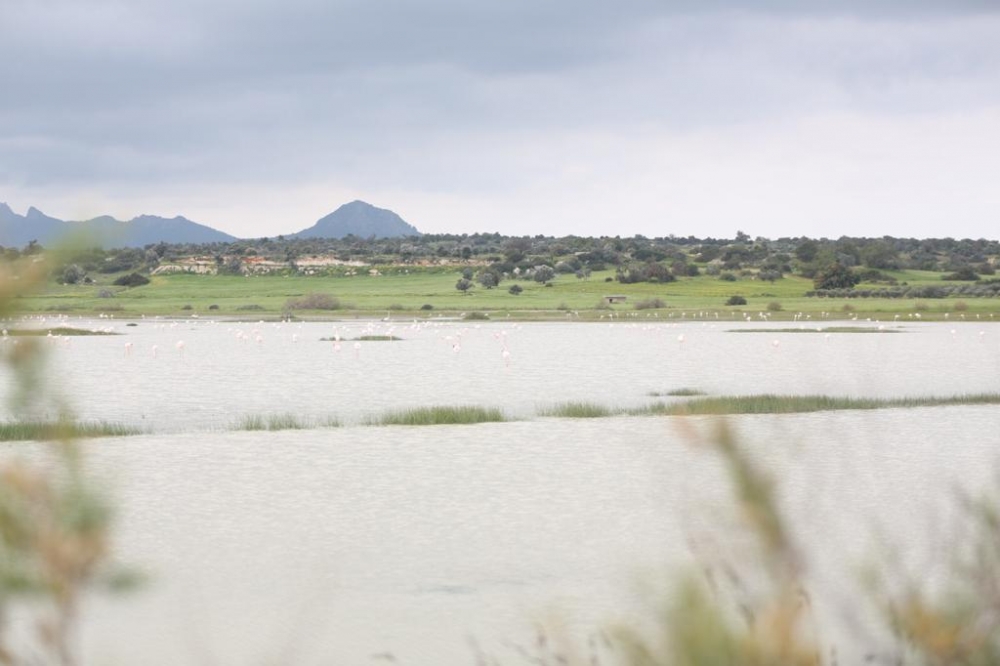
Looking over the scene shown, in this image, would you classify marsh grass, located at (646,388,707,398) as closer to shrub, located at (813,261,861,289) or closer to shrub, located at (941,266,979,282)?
shrub, located at (813,261,861,289)

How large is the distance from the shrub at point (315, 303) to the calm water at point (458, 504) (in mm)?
47555

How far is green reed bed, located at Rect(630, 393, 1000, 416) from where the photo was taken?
23.1 m

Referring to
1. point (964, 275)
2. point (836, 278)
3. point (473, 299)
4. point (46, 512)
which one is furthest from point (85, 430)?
point (964, 275)

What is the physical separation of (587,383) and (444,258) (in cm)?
9438

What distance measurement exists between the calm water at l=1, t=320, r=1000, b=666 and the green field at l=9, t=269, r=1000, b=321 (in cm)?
3890

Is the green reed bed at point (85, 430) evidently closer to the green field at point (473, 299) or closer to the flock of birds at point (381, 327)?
the flock of birds at point (381, 327)

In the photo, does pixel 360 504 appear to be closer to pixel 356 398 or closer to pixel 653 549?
pixel 653 549

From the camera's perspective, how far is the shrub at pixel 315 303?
3135 inches

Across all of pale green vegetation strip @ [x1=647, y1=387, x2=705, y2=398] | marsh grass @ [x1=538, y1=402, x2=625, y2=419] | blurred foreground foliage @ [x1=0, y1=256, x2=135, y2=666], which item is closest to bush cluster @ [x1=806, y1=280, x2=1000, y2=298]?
pale green vegetation strip @ [x1=647, y1=387, x2=705, y2=398]

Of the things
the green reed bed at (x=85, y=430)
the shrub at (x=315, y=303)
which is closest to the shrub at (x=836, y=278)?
the shrub at (x=315, y=303)

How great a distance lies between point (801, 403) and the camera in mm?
23469

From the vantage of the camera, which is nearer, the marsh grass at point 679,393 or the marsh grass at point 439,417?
the marsh grass at point 439,417

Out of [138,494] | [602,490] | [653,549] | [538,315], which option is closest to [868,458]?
[602,490]

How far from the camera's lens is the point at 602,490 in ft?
51.3
